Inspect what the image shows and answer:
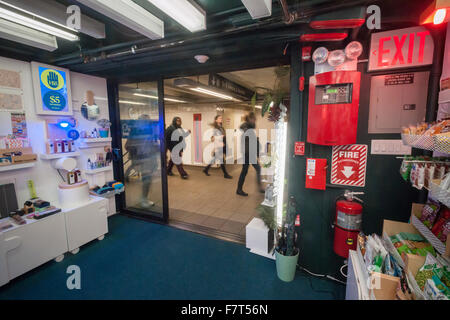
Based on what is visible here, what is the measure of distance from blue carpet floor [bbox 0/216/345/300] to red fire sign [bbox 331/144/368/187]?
1180 millimetres

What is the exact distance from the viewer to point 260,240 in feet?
Result: 9.23

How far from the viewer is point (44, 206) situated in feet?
8.87

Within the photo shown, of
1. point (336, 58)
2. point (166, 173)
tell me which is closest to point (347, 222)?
point (336, 58)

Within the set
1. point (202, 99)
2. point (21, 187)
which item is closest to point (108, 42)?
point (21, 187)

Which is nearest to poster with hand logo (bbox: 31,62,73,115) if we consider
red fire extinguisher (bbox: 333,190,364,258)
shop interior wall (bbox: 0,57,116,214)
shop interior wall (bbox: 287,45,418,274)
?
shop interior wall (bbox: 0,57,116,214)

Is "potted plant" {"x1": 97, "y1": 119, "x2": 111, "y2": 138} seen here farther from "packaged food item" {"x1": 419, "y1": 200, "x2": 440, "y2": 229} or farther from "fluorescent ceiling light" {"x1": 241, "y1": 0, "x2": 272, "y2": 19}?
"packaged food item" {"x1": 419, "y1": 200, "x2": 440, "y2": 229}

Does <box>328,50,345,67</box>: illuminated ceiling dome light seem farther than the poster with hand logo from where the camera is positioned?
No

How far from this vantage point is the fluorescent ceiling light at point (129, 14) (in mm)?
1603

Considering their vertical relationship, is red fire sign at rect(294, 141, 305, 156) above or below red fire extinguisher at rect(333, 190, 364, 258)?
above

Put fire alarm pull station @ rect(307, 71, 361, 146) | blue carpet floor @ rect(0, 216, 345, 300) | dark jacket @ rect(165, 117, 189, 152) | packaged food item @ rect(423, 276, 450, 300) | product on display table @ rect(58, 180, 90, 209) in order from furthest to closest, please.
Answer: dark jacket @ rect(165, 117, 189, 152)
product on display table @ rect(58, 180, 90, 209)
blue carpet floor @ rect(0, 216, 345, 300)
fire alarm pull station @ rect(307, 71, 361, 146)
packaged food item @ rect(423, 276, 450, 300)

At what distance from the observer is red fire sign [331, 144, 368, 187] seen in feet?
6.86

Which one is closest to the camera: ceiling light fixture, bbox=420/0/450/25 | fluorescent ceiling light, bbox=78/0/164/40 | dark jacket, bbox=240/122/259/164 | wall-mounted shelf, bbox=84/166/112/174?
ceiling light fixture, bbox=420/0/450/25
